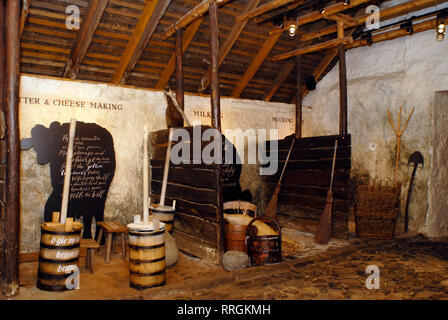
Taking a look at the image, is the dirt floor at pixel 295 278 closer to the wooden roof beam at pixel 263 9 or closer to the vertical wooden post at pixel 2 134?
the vertical wooden post at pixel 2 134

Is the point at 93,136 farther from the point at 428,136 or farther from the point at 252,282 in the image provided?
the point at 428,136

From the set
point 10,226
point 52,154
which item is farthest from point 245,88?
point 10,226

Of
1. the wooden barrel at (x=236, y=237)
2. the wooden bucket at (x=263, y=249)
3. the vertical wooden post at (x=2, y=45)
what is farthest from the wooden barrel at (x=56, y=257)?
the wooden bucket at (x=263, y=249)

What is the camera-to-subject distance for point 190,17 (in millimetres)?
5789

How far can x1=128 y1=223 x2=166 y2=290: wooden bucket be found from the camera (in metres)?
3.92

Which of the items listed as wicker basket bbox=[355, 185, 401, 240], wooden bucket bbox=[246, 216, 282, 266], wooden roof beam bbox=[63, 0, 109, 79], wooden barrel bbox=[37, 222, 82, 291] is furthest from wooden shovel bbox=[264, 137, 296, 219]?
wooden roof beam bbox=[63, 0, 109, 79]

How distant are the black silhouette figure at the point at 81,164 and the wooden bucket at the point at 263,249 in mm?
2763

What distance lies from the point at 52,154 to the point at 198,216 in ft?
8.33

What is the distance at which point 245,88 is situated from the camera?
27.4 feet

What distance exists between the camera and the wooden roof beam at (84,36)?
18.4 feet

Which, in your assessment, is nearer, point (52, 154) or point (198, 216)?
point (198, 216)

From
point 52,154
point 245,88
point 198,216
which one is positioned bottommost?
point 198,216

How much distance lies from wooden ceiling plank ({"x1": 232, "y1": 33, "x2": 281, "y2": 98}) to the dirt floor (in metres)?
3.83
